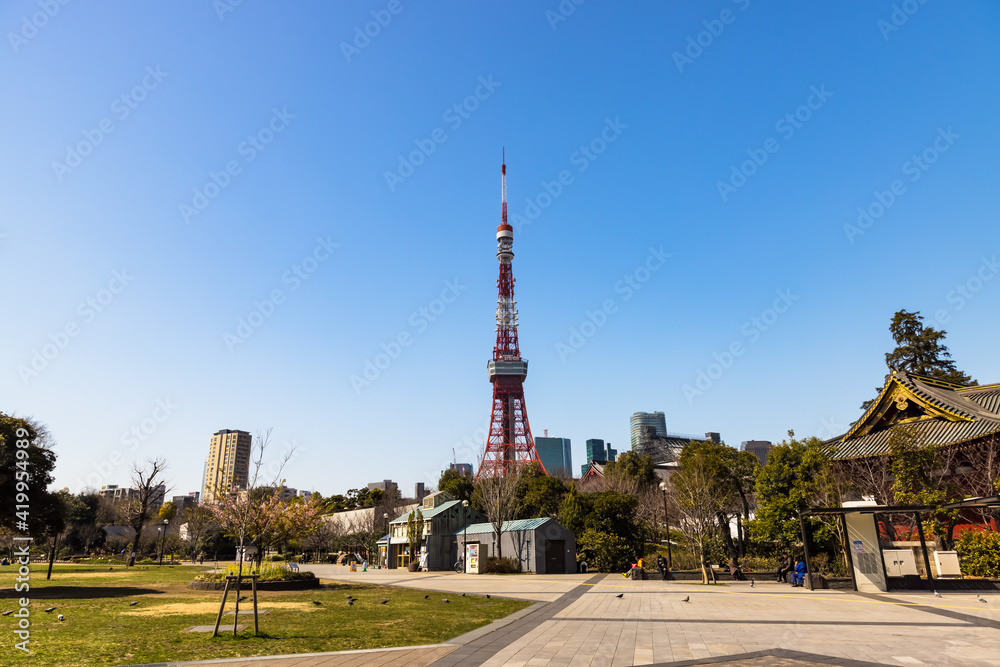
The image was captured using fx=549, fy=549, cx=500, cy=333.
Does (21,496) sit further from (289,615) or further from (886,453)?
(886,453)

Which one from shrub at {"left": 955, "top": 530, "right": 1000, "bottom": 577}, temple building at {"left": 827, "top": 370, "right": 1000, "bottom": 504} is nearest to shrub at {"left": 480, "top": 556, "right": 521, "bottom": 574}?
temple building at {"left": 827, "top": 370, "right": 1000, "bottom": 504}

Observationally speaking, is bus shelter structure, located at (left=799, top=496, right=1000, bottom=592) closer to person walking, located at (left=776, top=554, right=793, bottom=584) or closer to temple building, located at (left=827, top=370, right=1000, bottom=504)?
person walking, located at (left=776, top=554, right=793, bottom=584)

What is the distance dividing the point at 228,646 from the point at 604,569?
2977 centimetres

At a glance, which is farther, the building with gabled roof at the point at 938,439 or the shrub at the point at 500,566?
the shrub at the point at 500,566

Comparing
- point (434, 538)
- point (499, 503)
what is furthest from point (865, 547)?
point (434, 538)

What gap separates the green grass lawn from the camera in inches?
392

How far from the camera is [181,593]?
21.5 metres

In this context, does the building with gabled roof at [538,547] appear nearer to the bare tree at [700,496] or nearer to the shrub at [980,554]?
the bare tree at [700,496]

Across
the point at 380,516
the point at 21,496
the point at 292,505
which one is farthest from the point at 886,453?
the point at 380,516

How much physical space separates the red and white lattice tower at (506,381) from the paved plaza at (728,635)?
53354mm

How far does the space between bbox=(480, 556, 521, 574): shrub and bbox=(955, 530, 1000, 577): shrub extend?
2415 centimetres

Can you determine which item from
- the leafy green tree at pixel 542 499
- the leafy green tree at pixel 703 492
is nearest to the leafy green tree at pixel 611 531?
the leafy green tree at pixel 703 492

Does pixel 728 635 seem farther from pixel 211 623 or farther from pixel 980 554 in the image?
pixel 980 554

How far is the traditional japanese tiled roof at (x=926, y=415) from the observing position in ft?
92.2
